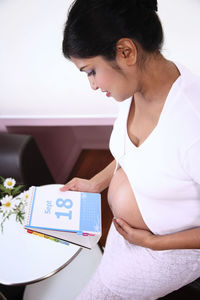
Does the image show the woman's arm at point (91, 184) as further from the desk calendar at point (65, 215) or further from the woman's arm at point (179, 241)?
the woman's arm at point (179, 241)

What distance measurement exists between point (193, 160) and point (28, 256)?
2.94 ft

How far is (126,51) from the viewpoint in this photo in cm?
59

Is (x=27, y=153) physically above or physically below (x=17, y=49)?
below

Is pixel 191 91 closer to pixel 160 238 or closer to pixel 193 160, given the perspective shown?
pixel 193 160

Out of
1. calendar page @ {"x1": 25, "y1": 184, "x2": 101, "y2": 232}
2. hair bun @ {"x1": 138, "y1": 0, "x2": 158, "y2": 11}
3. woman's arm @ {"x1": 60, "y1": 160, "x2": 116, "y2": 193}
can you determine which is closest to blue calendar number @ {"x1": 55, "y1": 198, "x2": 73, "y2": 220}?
calendar page @ {"x1": 25, "y1": 184, "x2": 101, "y2": 232}

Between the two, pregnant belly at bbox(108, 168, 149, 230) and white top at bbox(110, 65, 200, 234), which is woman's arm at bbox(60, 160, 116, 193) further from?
white top at bbox(110, 65, 200, 234)

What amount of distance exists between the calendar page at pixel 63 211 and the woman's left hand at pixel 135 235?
0.30ft

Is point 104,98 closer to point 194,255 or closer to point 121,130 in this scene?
point 121,130

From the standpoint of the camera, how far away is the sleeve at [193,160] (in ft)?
2.07

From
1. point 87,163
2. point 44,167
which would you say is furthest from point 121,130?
point 87,163

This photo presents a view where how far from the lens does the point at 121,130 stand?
3.03 ft

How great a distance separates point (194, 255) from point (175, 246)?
0.41 ft

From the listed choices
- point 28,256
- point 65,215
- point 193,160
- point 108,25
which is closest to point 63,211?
point 65,215

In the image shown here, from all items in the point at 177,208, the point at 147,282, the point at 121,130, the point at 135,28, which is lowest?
the point at 147,282
